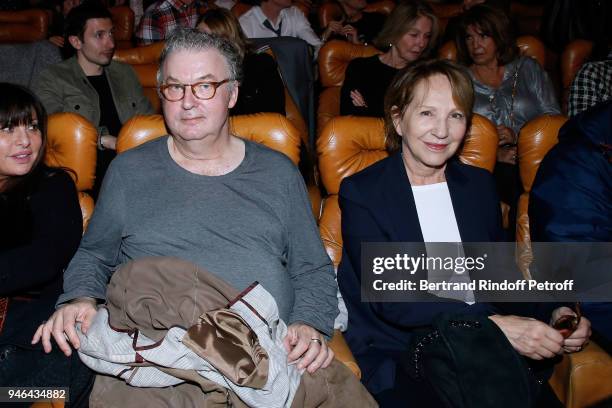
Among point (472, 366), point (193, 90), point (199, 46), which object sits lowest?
point (472, 366)

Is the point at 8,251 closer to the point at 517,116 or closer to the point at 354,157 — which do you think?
the point at 354,157

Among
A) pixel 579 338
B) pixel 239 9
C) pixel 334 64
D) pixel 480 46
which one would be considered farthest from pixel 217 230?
pixel 239 9

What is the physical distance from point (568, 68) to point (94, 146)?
9.84 feet

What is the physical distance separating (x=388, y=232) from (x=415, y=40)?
1926mm

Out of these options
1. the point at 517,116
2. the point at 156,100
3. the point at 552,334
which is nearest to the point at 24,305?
the point at 552,334

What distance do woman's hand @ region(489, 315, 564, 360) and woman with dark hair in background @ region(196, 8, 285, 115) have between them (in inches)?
75.6

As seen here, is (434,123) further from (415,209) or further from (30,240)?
(30,240)

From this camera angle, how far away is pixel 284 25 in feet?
15.1

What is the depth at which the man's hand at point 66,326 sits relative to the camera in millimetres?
1545

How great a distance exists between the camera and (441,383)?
1.48 meters

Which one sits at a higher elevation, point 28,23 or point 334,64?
point 28,23

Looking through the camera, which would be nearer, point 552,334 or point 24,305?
point 552,334

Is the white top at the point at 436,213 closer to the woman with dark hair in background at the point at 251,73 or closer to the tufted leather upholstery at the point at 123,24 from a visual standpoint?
the woman with dark hair in background at the point at 251,73

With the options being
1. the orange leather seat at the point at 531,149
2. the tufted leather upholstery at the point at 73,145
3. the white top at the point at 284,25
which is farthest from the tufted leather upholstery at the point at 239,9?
the orange leather seat at the point at 531,149
